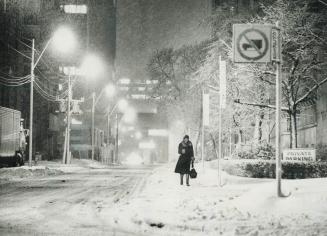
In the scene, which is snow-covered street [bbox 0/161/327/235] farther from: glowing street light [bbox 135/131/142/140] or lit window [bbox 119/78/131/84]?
lit window [bbox 119/78/131/84]

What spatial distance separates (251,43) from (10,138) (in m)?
29.0

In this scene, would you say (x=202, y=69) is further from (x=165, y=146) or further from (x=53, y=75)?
(x=165, y=146)

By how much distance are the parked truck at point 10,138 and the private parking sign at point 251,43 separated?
2608 centimetres

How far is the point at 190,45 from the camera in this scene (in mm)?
53562

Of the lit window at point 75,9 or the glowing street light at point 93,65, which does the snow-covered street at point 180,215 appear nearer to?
the glowing street light at point 93,65

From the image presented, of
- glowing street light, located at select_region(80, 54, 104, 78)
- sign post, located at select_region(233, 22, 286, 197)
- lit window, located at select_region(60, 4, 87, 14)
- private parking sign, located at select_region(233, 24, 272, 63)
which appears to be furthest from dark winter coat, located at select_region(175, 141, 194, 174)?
lit window, located at select_region(60, 4, 87, 14)

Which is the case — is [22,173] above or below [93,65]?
below

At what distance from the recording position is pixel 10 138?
3728 centimetres

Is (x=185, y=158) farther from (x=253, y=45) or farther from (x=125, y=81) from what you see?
(x=125, y=81)

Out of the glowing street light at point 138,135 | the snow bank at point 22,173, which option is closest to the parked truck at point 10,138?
the snow bank at point 22,173

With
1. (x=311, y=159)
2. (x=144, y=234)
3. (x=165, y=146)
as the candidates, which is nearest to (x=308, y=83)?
(x=311, y=159)

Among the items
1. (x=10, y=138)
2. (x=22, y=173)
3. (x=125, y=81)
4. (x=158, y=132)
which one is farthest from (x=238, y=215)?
(x=125, y=81)

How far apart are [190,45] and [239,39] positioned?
139ft

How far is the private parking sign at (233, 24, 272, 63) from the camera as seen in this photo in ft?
38.0
